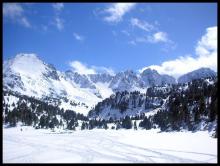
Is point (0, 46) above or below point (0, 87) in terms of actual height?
above

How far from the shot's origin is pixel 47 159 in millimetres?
41812

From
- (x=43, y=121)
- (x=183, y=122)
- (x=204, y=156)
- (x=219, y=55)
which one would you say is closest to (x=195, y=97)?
(x=183, y=122)

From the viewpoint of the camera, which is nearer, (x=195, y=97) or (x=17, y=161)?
(x=17, y=161)

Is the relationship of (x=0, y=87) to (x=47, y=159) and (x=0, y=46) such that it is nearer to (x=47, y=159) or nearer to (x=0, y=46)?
(x=0, y=46)

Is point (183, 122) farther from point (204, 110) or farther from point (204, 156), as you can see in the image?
point (204, 156)

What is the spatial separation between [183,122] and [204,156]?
95.5 metres

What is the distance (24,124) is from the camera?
18112cm

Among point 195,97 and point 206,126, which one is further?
point 195,97

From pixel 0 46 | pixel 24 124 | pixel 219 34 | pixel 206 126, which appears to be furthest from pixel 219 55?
pixel 24 124

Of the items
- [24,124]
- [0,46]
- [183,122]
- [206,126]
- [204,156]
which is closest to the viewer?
[0,46]

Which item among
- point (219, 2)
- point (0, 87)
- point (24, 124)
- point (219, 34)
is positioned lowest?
point (24, 124)

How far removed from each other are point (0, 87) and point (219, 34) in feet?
53.3

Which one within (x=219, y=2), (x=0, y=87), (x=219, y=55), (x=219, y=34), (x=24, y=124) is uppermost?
(x=219, y=2)

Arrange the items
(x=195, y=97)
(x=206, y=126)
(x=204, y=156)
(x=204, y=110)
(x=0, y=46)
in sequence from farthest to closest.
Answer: (x=195, y=97) < (x=204, y=110) < (x=206, y=126) < (x=204, y=156) < (x=0, y=46)
